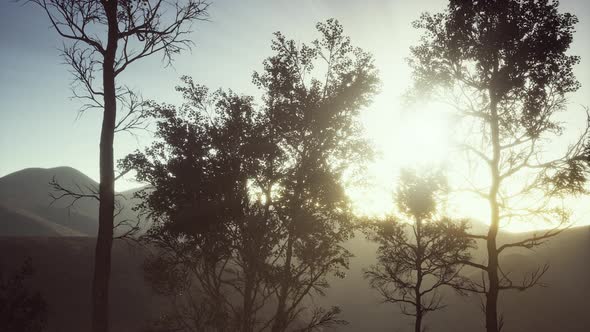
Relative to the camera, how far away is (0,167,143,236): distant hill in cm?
9000

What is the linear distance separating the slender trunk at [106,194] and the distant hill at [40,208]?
73.6 m

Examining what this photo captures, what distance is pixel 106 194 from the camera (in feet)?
23.0

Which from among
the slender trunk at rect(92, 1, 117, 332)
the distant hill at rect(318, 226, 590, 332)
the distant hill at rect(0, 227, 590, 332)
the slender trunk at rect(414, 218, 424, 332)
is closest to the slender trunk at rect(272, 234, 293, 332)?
the slender trunk at rect(92, 1, 117, 332)

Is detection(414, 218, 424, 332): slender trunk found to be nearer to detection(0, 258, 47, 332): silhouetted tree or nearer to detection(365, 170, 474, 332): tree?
detection(365, 170, 474, 332): tree

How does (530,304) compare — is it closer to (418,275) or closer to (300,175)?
(418,275)

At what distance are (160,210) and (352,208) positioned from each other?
8.48 m

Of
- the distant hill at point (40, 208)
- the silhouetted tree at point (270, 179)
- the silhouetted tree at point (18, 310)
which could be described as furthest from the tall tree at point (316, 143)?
the distant hill at point (40, 208)

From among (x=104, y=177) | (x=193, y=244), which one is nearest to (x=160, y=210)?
(x=193, y=244)

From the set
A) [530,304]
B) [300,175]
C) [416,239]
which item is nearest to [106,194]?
[300,175]

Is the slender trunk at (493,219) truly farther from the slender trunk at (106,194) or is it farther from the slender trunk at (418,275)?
the slender trunk at (106,194)

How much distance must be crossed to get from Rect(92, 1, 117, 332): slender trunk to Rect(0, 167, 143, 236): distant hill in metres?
73.6

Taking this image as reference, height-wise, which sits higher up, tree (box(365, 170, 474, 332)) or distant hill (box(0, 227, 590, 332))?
tree (box(365, 170, 474, 332))

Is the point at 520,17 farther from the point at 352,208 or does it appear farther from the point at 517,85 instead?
the point at 352,208

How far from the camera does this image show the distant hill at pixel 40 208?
295ft
